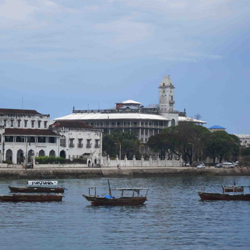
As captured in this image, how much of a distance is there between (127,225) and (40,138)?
85829mm

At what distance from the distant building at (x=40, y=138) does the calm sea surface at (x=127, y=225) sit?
180ft

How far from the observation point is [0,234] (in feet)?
201

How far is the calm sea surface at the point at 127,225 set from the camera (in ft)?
190

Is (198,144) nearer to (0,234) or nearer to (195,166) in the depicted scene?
(195,166)

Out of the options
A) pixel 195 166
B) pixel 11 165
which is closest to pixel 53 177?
pixel 11 165

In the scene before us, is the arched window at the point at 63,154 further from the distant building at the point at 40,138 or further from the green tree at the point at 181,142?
the green tree at the point at 181,142

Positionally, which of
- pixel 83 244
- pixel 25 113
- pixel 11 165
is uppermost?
pixel 25 113

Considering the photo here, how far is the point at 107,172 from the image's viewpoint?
13975cm

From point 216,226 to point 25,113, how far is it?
92574mm

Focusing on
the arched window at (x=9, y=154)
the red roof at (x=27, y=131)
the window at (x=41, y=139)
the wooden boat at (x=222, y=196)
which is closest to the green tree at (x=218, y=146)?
the red roof at (x=27, y=131)

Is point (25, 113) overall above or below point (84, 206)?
above

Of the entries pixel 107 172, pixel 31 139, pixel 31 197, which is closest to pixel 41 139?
pixel 31 139

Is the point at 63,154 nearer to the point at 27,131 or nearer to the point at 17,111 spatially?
the point at 27,131

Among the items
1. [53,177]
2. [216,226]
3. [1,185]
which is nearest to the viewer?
[216,226]
